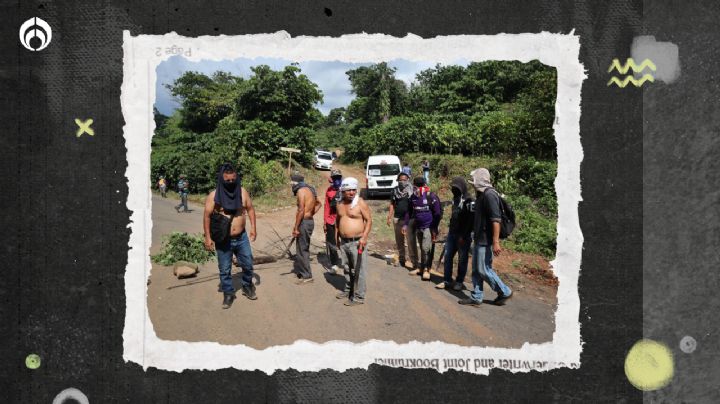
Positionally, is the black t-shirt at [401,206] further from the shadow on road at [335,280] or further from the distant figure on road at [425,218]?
the shadow on road at [335,280]

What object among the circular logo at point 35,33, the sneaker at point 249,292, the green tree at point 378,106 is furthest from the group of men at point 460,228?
the green tree at point 378,106

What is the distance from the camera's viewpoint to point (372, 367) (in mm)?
2539

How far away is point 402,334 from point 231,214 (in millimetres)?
2156

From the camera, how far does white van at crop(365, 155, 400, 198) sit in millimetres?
11203

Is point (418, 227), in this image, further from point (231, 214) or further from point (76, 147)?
point (76, 147)

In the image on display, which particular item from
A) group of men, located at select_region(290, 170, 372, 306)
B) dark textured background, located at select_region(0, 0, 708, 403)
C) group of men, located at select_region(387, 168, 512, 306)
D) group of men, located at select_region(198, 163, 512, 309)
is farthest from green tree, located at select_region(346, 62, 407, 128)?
dark textured background, located at select_region(0, 0, 708, 403)

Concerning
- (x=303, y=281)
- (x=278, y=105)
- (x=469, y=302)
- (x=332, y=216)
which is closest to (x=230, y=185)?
(x=303, y=281)

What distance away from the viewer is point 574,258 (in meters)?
2.45

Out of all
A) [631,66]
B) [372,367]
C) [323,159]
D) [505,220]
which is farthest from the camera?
[323,159]

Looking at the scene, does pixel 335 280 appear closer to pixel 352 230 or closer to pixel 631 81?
pixel 352 230

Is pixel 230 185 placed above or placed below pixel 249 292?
above

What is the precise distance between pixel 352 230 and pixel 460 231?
1427mm

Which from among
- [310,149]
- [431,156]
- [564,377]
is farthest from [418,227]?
[310,149]

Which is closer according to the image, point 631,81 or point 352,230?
point 631,81
